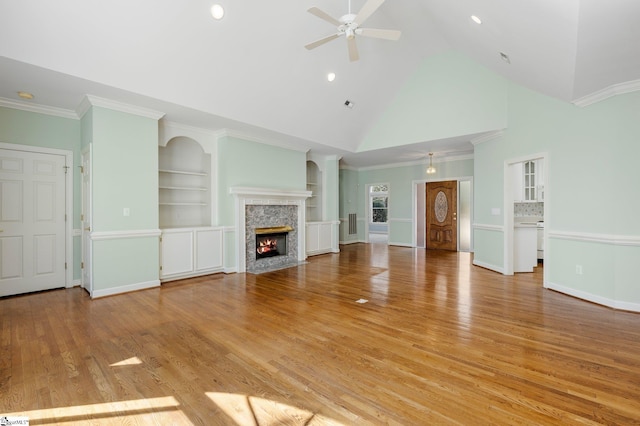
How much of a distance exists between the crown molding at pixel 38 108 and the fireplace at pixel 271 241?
365 cm

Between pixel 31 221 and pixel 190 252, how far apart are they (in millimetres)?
2255

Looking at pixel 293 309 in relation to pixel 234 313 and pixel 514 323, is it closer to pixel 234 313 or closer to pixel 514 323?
pixel 234 313

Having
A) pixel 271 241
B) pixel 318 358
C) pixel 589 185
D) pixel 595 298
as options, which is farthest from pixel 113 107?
pixel 595 298

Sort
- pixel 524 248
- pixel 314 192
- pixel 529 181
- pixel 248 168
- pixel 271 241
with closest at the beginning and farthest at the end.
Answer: pixel 524 248 → pixel 248 168 → pixel 271 241 → pixel 529 181 → pixel 314 192

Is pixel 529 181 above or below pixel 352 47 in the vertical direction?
below

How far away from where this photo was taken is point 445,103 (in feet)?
20.2

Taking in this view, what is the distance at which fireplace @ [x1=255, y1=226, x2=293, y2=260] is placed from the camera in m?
6.40

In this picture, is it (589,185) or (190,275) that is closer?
(589,185)

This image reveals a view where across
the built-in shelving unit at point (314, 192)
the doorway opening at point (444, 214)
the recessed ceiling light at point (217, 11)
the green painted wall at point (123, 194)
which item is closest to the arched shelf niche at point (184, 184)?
the green painted wall at point (123, 194)

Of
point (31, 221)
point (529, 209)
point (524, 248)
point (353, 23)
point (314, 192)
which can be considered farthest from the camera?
point (314, 192)

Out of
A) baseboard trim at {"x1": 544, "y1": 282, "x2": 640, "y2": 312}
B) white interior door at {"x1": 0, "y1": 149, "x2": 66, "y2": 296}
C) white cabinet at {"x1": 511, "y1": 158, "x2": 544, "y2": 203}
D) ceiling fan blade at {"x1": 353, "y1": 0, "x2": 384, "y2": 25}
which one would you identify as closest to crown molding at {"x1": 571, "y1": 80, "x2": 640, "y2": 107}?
baseboard trim at {"x1": 544, "y1": 282, "x2": 640, "y2": 312}

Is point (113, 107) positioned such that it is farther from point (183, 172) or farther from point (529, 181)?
point (529, 181)

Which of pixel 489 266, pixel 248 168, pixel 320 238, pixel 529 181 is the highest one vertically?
pixel 248 168

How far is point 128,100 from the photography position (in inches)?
163
